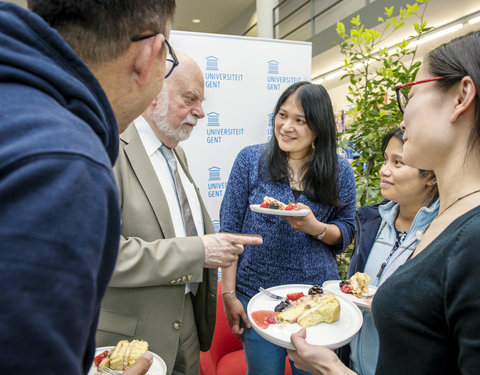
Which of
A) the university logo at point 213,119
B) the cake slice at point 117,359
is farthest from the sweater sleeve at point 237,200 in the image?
the university logo at point 213,119

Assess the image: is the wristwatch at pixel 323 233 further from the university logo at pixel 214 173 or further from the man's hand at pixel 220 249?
the university logo at pixel 214 173

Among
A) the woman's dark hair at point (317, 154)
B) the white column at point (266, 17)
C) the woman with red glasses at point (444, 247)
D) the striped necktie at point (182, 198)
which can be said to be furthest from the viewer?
the white column at point (266, 17)

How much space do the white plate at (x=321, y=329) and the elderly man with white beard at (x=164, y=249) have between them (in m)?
0.28

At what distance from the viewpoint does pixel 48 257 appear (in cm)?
38

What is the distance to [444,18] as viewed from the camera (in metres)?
5.60

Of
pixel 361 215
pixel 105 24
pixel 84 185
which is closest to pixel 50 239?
pixel 84 185

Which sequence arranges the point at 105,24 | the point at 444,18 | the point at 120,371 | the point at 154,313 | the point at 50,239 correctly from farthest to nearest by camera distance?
the point at 444,18 < the point at 154,313 < the point at 120,371 < the point at 105,24 < the point at 50,239

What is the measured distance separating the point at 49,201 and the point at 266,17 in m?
7.53

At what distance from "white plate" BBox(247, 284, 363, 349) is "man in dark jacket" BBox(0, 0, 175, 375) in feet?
2.93

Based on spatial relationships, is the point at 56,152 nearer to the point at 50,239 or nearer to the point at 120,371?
the point at 50,239

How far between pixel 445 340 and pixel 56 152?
89cm

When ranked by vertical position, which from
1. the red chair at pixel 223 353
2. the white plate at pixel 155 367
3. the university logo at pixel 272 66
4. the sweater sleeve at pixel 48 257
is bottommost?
the red chair at pixel 223 353

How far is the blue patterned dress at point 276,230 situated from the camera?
186 centimetres

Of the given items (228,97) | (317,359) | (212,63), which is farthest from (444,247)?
(212,63)
